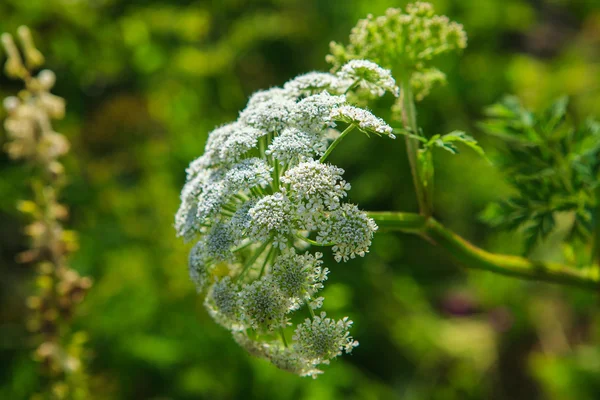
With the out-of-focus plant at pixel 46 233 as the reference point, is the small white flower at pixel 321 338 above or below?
below

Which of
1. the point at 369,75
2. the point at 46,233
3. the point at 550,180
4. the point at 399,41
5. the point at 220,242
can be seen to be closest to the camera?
the point at 220,242

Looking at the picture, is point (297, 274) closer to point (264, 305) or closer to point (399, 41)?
point (264, 305)

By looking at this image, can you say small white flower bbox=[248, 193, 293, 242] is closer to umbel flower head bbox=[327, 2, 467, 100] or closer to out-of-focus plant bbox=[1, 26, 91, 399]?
Answer: umbel flower head bbox=[327, 2, 467, 100]

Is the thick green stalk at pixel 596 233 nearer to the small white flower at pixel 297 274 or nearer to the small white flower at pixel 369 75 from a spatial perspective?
the small white flower at pixel 369 75

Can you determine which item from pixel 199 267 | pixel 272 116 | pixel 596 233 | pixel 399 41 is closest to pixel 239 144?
pixel 272 116

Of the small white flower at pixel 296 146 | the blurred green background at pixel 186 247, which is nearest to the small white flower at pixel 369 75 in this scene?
the small white flower at pixel 296 146

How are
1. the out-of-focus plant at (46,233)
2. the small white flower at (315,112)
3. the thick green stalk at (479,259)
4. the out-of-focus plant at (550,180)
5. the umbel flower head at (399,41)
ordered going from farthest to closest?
the out-of-focus plant at (46,233) → the out-of-focus plant at (550,180) → the umbel flower head at (399,41) → the thick green stalk at (479,259) → the small white flower at (315,112)

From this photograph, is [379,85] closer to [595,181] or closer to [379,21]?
[379,21]
